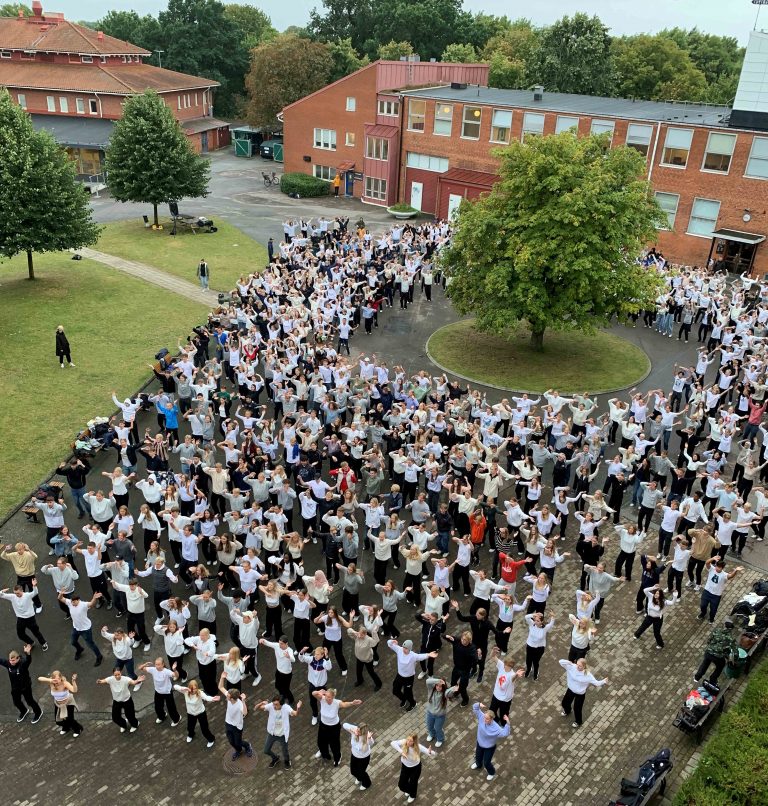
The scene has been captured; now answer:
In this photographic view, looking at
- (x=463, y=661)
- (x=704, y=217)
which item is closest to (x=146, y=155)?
(x=704, y=217)

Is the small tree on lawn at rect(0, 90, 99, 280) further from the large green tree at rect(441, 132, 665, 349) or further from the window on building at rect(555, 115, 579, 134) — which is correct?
the window on building at rect(555, 115, 579, 134)

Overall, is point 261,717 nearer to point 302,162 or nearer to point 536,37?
point 302,162

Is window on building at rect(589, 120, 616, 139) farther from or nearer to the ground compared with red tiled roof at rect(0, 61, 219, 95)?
nearer to the ground

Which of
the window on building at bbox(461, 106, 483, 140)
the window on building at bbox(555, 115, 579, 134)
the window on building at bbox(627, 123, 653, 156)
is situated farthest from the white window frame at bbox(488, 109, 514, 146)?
the window on building at bbox(627, 123, 653, 156)

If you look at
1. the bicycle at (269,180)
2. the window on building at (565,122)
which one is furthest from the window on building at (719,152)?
the bicycle at (269,180)

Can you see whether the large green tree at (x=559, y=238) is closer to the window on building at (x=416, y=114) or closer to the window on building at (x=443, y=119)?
the window on building at (x=443, y=119)
